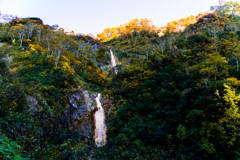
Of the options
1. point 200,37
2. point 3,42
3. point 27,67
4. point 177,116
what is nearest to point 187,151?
point 177,116

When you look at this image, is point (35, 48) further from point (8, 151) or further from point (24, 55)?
point (8, 151)

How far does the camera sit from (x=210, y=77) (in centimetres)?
1819

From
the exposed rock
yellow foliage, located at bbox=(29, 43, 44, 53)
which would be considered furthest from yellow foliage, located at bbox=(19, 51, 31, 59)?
the exposed rock

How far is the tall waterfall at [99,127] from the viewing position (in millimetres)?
21947

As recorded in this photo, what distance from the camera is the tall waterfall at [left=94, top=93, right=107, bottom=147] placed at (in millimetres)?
21947

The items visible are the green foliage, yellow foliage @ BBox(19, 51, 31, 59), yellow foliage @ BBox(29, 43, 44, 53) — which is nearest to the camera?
the green foliage

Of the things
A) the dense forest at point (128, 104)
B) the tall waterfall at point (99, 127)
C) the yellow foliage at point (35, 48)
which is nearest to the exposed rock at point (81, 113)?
the dense forest at point (128, 104)

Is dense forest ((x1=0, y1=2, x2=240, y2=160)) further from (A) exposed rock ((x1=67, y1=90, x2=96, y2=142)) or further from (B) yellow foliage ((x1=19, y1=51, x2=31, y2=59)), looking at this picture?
(A) exposed rock ((x1=67, y1=90, x2=96, y2=142))

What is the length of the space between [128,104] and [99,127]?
7.39m

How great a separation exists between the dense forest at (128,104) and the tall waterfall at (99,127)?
34.7 inches

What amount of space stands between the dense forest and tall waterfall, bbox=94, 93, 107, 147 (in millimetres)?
881

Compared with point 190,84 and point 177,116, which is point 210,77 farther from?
point 177,116

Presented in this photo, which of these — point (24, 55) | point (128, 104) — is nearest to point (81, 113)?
point (128, 104)

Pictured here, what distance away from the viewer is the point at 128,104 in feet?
77.6
